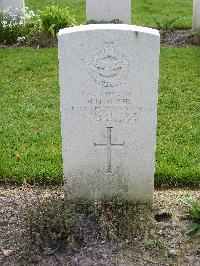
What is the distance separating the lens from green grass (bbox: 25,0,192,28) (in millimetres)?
11934

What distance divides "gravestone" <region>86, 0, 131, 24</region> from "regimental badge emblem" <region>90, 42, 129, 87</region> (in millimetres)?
6542

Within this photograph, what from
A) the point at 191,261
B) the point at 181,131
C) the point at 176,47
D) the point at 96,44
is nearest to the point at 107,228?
the point at 191,261

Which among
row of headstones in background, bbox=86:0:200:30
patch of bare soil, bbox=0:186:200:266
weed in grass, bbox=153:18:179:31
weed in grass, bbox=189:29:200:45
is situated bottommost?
patch of bare soil, bbox=0:186:200:266

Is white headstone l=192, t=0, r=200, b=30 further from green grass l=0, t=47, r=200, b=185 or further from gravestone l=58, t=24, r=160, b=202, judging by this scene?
gravestone l=58, t=24, r=160, b=202

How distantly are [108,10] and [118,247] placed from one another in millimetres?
7176

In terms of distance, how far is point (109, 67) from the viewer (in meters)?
4.73

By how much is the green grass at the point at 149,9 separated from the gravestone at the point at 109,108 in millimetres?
6978

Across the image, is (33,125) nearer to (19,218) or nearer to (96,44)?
(19,218)

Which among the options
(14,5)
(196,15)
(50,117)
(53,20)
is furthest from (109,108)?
(14,5)

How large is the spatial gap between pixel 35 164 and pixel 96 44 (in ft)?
6.36

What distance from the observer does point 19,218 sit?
5094 mm

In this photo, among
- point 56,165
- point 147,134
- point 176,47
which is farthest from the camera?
point 176,47

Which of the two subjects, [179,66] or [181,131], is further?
[179,66]

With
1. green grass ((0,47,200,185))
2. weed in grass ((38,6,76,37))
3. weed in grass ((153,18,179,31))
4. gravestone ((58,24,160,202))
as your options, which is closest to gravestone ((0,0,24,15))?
weed in grass ((38,6,76,37))
